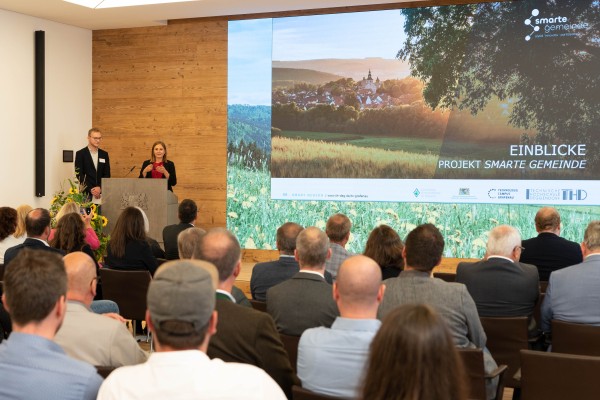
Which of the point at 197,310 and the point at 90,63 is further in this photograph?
the point at 90,63

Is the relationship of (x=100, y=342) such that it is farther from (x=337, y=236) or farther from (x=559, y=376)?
(x=337, y=236)

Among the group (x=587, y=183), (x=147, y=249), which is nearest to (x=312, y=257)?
(x=147, y=249)

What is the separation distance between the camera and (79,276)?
3141mm

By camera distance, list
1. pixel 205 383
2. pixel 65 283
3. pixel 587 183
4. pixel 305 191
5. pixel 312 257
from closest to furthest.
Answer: pixel 205 383 < pixel 65 283 < pixel 312 257 < pixel 587 183 < pixel 305 191

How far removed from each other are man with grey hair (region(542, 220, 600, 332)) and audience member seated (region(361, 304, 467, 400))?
273 cm

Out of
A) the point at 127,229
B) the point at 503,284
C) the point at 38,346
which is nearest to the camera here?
the point at 38,346

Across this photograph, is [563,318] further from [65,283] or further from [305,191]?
[305,191]

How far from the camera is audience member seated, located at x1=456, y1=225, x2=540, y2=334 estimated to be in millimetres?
4391

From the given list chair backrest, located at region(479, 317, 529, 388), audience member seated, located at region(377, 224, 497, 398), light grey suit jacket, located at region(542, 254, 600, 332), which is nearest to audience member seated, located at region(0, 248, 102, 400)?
audience member seated, located at region(377, 224, 497, 398)

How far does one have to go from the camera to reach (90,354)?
9.52ft

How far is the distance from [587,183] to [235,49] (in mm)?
4907

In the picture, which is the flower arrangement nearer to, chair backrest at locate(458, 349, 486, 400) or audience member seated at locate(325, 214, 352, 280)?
audience member seated at locate(325, 214, 352, 280)

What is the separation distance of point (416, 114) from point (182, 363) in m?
7.71

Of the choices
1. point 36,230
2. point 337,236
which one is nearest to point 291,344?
point 337,236
